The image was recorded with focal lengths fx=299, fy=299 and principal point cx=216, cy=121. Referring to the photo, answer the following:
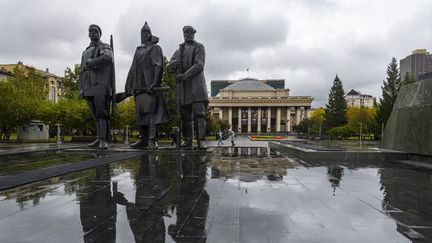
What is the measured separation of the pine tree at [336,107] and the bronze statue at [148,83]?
6727 centimetres

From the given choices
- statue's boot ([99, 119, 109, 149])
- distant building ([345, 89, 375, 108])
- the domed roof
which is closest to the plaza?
statue's boot ([99, 119, 109, 149])

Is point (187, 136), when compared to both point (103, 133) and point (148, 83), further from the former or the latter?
point (103, 133)

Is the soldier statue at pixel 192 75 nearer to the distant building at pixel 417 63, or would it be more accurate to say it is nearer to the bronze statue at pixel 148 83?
the bronze statue at pixel 148 83

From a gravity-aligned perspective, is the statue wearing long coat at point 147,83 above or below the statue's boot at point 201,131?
above

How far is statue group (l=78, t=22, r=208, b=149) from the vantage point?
11797mm

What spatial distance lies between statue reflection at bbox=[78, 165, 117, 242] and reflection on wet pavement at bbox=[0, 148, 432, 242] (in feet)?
0.04

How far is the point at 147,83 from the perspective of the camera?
39.1 feet

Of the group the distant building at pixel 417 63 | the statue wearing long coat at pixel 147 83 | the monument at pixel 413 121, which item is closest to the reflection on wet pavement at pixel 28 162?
the statue wearing long coat at pixel 147 83

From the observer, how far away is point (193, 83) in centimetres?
1188

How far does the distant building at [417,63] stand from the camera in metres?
52.6

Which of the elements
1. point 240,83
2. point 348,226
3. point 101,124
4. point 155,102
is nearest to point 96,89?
point 101,124

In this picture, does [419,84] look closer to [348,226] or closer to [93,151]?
[348,226]

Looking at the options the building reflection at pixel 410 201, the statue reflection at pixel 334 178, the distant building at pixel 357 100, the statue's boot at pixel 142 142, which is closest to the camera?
the building reflection at pixel 410 201

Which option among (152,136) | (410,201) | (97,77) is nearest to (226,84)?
(152,136)
